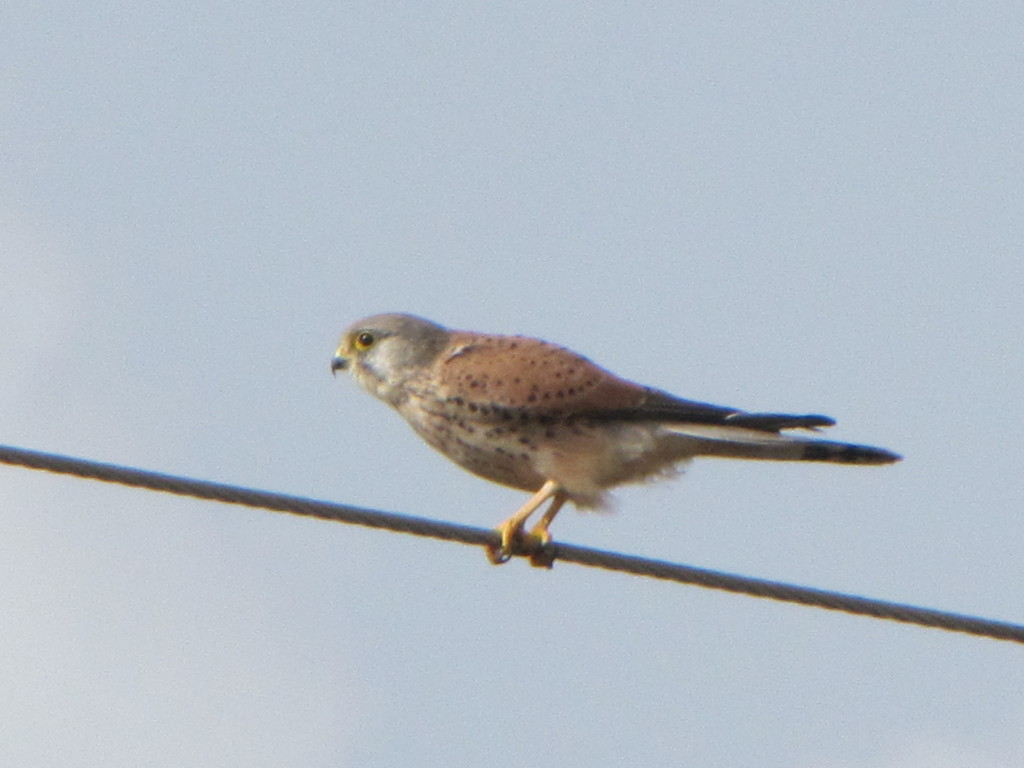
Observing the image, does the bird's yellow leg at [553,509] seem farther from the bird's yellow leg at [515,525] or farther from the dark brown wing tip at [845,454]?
the dark brown wing tip at [845,454]

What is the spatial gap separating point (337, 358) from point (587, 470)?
1.59m

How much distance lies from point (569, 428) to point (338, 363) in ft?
4.75

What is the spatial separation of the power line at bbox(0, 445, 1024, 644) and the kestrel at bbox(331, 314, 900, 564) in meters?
1.60

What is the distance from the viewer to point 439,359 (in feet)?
22.2

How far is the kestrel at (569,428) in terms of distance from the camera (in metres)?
6.12

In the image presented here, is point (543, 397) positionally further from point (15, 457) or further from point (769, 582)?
point (15, 457)

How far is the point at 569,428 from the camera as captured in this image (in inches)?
→ 248

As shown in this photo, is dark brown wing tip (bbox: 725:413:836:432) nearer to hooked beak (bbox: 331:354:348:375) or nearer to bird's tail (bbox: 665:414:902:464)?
bird's tail (bbox: 665:414:902:464)

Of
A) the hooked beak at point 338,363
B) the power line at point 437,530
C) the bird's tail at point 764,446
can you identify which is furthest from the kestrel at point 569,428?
the power line at point 437,530

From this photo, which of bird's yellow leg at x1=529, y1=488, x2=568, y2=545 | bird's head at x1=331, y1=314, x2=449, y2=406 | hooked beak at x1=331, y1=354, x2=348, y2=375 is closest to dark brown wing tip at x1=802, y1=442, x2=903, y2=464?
bird's yellow leg at x1=529, y1=488, x2=568, y2=545

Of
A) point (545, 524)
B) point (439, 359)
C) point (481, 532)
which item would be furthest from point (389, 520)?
point (439, 359)

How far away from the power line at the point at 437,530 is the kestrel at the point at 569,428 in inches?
63.1

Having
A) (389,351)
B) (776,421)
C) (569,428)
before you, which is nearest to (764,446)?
(776,421)

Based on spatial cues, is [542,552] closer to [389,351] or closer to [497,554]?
[497,554]
